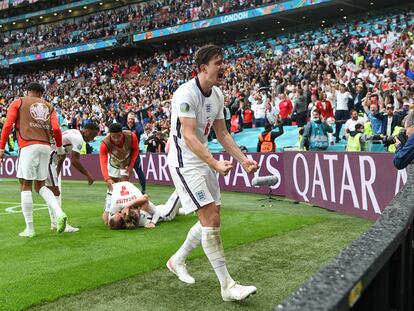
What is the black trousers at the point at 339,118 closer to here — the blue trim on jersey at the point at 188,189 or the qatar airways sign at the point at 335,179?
the qatar airways sign at the point at 335,179

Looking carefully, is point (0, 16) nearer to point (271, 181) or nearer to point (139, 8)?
point (139, 8)

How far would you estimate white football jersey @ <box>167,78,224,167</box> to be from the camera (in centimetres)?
403

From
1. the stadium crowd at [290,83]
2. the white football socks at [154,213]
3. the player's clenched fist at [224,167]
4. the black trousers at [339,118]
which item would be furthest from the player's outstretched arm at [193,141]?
the black trousers at [339,118]

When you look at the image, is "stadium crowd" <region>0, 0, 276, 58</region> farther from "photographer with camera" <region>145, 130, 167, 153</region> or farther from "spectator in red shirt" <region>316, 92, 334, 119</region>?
"photographer with camera" <region>145, 130, 167, 153</region>

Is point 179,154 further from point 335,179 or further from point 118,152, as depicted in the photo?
point 335,179

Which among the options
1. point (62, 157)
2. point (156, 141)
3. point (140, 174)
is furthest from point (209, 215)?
point (156, 141)

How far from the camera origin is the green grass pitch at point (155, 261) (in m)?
4.11

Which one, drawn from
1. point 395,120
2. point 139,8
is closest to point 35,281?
point 395,120

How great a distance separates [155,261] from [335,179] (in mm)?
4354

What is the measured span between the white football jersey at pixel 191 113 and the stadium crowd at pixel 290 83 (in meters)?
8.86

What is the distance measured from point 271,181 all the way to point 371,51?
18.8m

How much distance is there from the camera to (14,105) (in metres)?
6.78

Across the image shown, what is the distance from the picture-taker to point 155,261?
17.6 feet

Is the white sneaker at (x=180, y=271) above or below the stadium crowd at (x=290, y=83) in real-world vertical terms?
below
